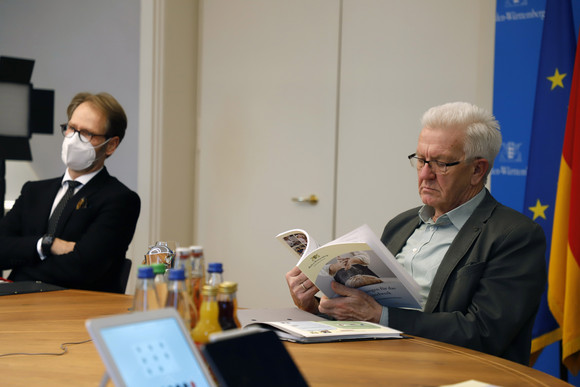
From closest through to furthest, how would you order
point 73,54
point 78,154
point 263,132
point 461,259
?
point 461,259
point 78,154
point 263,132
point 73,54

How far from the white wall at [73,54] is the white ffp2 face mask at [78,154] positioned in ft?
5.47

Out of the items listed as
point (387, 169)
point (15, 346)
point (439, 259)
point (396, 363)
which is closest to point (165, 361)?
point (396, 363)

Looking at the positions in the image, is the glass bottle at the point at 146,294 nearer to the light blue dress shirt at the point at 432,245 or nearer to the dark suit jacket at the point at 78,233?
the light blue dress shirt at the point at 432,245

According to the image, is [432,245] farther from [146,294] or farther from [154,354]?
[154,354]

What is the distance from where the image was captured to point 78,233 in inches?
105

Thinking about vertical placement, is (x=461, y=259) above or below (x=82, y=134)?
below

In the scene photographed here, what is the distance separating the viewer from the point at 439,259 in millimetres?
2027

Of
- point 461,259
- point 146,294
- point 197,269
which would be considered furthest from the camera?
point 461,259

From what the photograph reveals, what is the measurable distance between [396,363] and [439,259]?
733 millimetres

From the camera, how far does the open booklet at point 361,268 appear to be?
1581 mm

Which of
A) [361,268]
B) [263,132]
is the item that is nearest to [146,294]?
[361,268]

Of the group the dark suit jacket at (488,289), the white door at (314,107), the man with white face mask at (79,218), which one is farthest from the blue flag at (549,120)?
the man with white face mask at (79,218)

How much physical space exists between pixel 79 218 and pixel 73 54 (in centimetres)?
239

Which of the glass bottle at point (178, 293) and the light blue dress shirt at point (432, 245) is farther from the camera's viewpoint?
the light blue dress shirt at point (432, 245)
